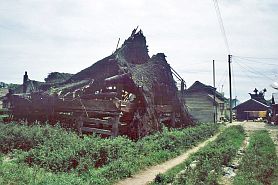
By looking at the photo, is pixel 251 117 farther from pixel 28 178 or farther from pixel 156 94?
pixel 28 178

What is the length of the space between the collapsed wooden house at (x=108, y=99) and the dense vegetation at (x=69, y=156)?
3.40 meters

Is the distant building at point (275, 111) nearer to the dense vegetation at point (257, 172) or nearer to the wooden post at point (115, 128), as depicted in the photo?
the wooden post at point (115, 128)

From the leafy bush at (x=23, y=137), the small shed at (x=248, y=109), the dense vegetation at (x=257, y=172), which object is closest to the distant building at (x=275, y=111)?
the small shed at (x=248, y=109)

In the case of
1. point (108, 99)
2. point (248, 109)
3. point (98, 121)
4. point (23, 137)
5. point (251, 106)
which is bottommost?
point (23, 137)

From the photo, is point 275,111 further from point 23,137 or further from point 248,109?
point 23,137

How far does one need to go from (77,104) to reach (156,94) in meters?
7.91

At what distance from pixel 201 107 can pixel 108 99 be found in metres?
28.2

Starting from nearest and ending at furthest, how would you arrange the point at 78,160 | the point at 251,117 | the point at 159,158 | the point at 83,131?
the point at 78,160, the point at 159,158, the point at 83,131, the point at 251,117

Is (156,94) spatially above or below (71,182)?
above

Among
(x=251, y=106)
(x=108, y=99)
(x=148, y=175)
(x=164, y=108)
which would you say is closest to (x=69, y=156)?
(x=148, y=175)

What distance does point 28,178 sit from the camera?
9.07 m

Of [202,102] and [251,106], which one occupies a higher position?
[202,102]

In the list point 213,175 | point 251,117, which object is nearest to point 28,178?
point 213,175

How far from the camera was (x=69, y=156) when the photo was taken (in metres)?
12.2
